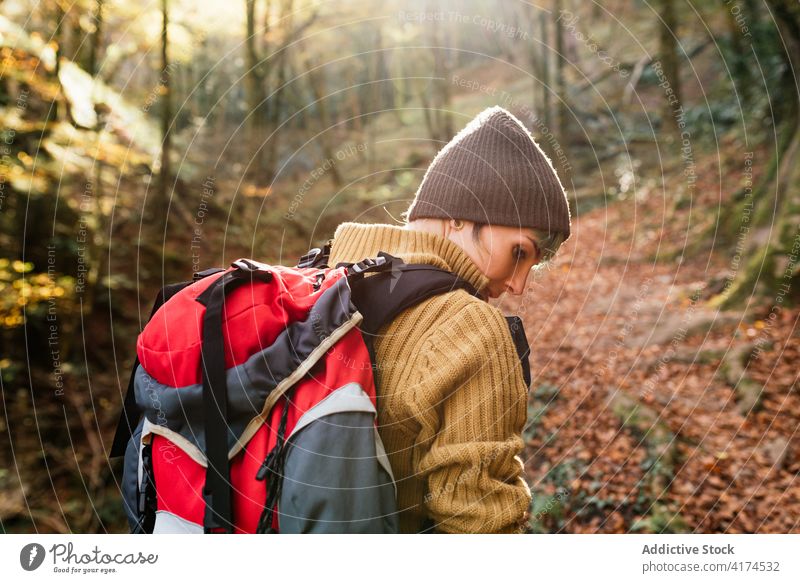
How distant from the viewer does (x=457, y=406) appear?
1116mm

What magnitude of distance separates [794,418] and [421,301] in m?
3.58

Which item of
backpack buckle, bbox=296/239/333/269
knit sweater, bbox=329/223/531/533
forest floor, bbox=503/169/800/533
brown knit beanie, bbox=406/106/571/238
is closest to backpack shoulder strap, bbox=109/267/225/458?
backpack buckle, bbox=296/239/333/269

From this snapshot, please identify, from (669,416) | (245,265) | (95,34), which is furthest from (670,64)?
(245,265)

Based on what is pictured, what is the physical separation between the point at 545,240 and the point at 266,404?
716mm

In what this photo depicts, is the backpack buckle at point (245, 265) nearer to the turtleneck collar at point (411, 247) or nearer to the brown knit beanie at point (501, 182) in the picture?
the turtleneck collar at point (411, 247)

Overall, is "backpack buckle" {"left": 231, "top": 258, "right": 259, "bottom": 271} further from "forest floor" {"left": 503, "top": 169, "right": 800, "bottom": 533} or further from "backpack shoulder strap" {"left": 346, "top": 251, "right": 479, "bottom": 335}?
"forest floor" {"left": 503, "top": 169, "right": 800, "bottom": 533}

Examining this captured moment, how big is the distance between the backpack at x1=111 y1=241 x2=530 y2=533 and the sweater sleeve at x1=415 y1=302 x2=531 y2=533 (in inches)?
3.6

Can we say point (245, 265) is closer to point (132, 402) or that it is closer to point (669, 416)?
point (132, 402)

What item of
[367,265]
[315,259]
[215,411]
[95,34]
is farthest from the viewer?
[95,34]

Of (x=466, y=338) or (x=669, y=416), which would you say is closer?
(x=466, y=338)

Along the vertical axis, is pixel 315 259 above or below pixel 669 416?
above

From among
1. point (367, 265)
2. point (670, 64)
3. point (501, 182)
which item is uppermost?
point (670, 64)

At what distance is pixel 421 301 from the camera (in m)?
1.16
